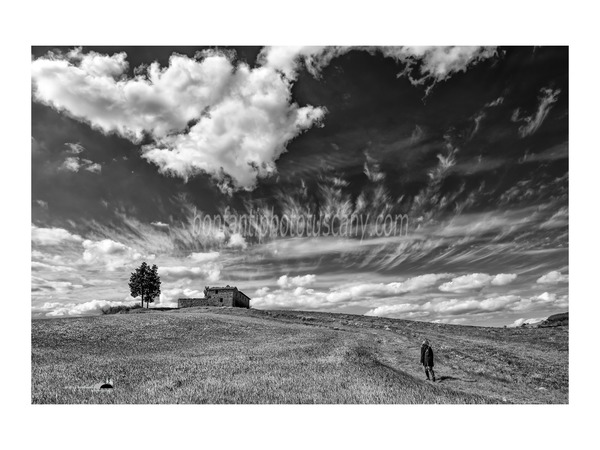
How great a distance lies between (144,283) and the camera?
90.8 meters

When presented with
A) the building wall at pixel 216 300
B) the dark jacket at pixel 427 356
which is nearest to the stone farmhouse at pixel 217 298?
the building wall at pixel 216 300

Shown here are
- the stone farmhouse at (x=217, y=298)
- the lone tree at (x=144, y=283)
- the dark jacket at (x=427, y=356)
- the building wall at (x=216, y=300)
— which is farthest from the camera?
the lone tree at (x=144, y=283)

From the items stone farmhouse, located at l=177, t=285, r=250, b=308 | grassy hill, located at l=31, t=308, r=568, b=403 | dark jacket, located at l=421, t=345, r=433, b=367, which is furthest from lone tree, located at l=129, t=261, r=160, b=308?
dark jacket, located at l=421, t=345, r=433, b=367

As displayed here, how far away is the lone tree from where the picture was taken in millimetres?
90250

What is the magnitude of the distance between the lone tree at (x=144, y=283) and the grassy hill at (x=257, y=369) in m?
52.3

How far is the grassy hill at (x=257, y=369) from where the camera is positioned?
13.8 m

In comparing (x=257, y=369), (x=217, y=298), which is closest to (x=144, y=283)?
(x=217, y=298)

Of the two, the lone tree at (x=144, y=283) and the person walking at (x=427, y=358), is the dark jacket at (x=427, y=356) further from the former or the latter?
the lone tree at (x=144, y=283)

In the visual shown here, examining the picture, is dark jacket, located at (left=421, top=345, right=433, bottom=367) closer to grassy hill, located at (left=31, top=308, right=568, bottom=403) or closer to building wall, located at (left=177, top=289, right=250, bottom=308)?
grassy hill, located at (left=31, top=308, right=568, bottom=403)

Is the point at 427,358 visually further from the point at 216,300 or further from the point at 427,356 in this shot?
the point at 216,300

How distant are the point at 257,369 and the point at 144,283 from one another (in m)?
81.5

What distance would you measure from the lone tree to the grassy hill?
171ft

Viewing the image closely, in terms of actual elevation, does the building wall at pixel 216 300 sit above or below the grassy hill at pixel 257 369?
below

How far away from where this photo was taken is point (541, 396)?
60.1 ft
